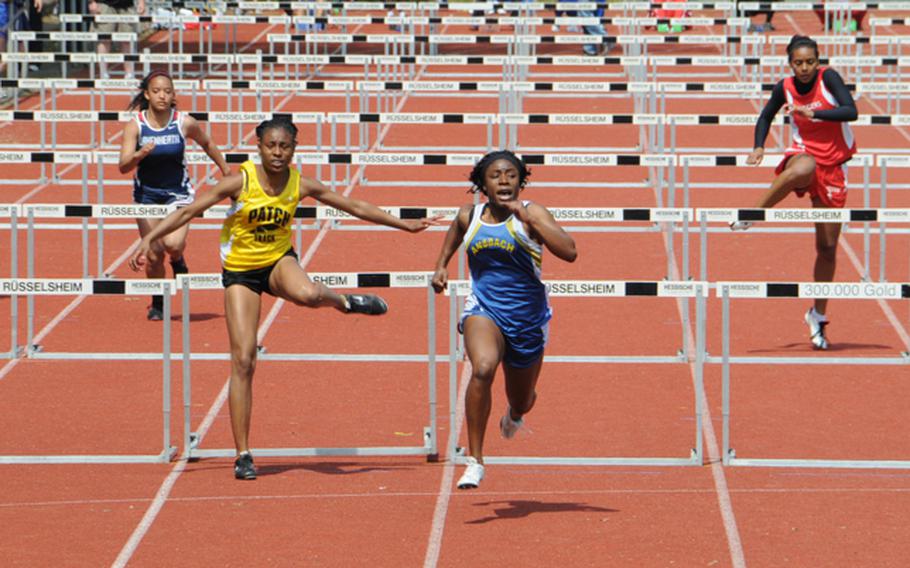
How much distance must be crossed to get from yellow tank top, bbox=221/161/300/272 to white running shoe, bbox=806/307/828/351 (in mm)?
4331

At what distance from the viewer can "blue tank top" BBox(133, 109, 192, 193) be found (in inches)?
519

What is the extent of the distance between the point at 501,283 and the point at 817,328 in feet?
14.0

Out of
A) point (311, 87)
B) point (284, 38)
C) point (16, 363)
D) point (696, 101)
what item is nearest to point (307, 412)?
point (16, 363)

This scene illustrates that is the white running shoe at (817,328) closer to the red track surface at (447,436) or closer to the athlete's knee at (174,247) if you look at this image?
the red track surface at (447,436)

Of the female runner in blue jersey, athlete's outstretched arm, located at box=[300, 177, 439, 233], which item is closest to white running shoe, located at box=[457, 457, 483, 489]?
the female runner in blue jersey

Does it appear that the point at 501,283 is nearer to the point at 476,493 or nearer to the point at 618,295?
the point at 618,295

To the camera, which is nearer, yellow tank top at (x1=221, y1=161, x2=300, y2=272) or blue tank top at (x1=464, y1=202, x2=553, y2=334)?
blue tank top at (x1=464, y1=202, x2=553, y2=334)

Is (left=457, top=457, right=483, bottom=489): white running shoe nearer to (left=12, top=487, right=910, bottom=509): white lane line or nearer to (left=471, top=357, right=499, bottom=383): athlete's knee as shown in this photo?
(left=471, top=357, right=499, bottom=383): athlete's knee

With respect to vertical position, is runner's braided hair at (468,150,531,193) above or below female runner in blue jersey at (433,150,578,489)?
above

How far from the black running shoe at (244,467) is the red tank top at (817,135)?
472 centimetres

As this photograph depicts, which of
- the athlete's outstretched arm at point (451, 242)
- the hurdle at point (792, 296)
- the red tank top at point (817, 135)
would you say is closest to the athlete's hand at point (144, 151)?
the red tank top at point (817, 135)

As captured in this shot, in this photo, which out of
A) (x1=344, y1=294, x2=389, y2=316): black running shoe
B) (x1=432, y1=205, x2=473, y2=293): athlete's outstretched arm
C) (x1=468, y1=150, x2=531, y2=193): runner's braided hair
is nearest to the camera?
(x1=468, y1=150, x2=531, y2=193): runner's braided hair

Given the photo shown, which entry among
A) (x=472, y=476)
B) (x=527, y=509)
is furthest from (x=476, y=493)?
(x=472, y=476)

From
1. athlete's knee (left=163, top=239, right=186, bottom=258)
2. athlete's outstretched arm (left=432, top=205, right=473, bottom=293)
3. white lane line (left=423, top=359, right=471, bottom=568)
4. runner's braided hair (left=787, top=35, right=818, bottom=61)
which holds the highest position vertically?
runner's braided hair (left=787, top=35, right=818, bottom=61)
